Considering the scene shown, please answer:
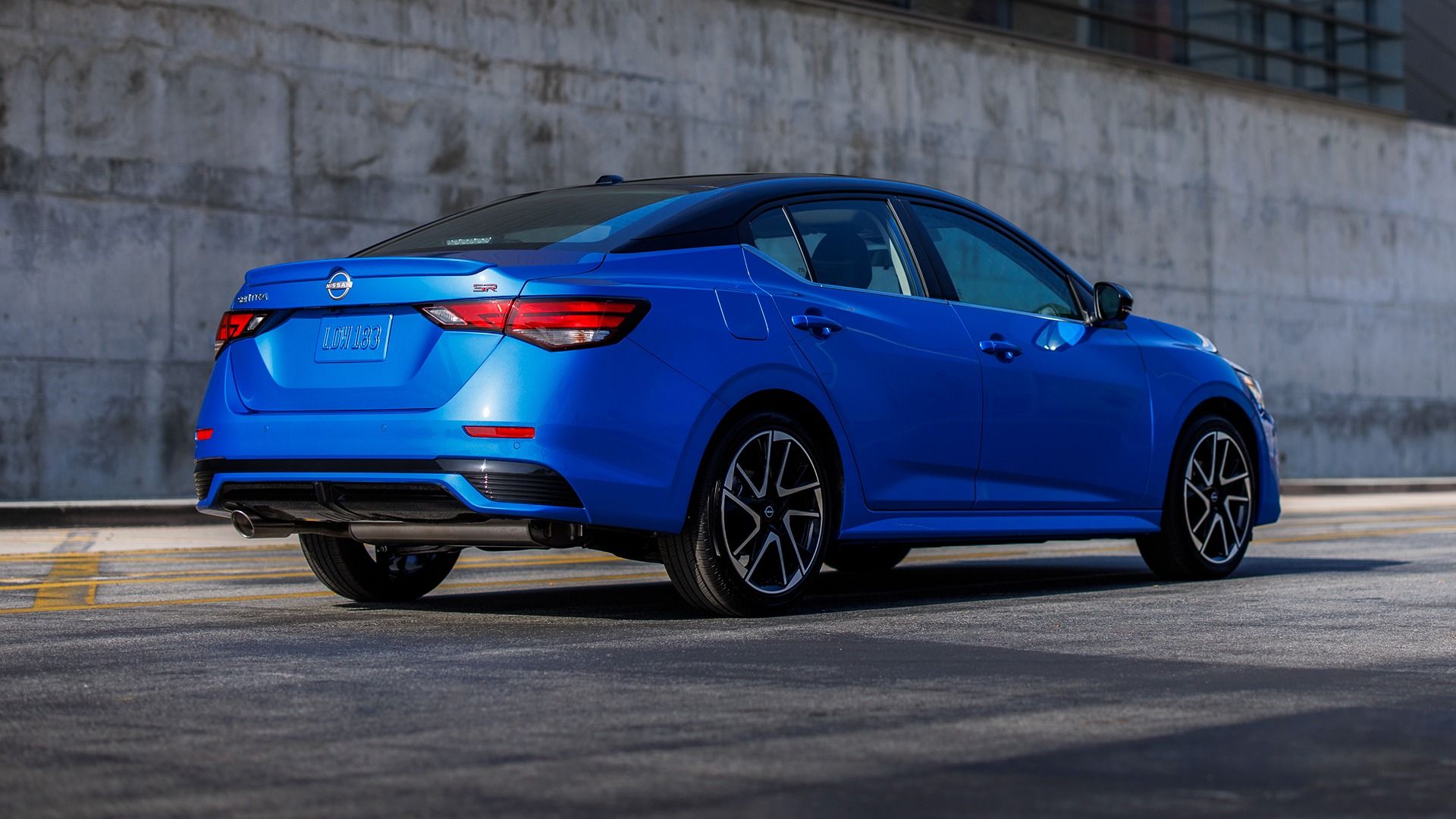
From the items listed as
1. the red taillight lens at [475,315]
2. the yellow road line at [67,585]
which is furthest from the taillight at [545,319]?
the yellow road line at [67,585]

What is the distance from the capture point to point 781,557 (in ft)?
22.8

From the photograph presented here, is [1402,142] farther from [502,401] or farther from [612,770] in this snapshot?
[612,770]

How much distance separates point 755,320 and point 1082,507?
210cm

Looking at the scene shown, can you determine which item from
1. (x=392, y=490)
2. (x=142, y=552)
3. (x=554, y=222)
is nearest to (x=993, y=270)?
(x=554, y=222)

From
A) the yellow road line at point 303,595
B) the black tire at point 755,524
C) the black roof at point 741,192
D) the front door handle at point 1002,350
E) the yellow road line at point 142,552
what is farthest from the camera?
the yellow road line at point 142,552

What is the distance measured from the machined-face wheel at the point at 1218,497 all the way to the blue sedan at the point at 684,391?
16.1 inches

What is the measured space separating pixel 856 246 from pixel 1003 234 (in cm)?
107

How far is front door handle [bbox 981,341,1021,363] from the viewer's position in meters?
7.81

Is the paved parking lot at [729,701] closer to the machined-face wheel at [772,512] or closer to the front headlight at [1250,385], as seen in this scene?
the machined-face wheel at [772,512]

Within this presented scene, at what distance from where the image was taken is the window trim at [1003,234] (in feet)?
25.8

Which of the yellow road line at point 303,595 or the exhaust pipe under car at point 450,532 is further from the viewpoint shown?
the yellow road line at point 303,595

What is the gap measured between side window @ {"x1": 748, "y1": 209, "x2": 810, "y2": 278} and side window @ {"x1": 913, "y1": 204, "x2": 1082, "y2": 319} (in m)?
0.79

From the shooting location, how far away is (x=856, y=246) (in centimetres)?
762

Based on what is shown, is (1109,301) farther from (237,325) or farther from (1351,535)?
(1351,535)
